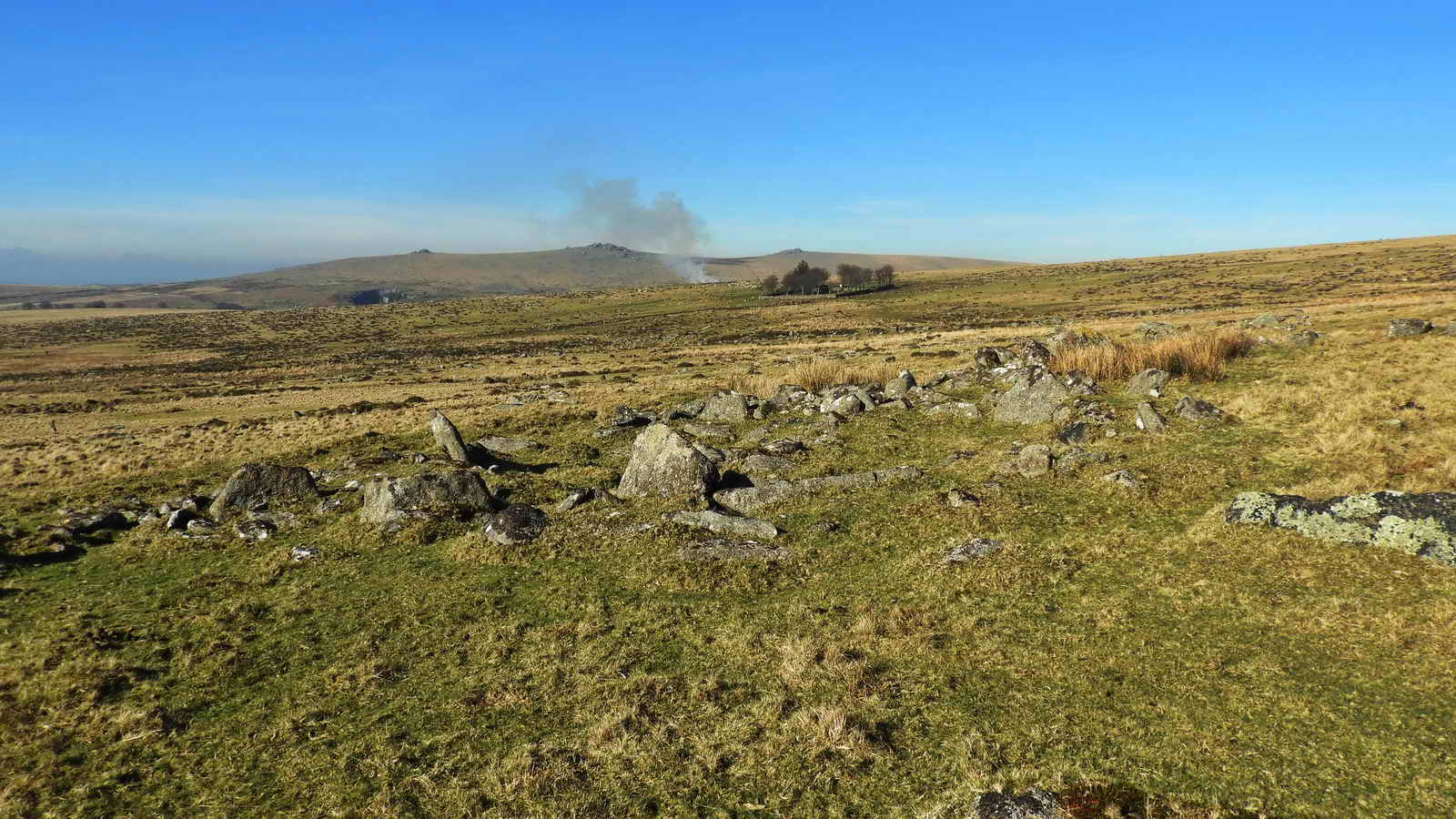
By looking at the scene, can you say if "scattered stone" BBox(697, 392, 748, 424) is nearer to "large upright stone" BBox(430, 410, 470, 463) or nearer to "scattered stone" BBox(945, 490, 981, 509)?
"large upright stone" BBox(430, 410, 470, 463)

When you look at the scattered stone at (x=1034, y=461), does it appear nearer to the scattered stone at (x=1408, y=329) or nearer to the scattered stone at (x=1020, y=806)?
the scattered stone at (x=1020, y=806)

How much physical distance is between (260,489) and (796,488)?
15.3m

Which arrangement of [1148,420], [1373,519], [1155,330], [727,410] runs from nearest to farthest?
[1373,519]
[1148,420]
[727,410]
[1155,330]

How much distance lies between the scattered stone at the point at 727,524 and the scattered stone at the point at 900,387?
12825 mm

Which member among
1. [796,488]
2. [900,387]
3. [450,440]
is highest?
[900,387]

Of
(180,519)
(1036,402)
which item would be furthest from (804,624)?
(180,519)

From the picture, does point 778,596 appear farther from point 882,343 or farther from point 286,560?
point 882,343

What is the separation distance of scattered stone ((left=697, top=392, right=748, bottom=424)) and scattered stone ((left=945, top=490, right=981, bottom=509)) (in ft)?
39.5

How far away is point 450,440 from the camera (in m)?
24.5

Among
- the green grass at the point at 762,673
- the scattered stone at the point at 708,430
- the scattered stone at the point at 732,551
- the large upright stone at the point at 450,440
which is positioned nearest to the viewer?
the green grass at the point at 762,673

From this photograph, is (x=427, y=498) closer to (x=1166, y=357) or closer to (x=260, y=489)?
(x=260, y=489)

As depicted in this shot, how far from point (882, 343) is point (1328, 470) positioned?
50755mm

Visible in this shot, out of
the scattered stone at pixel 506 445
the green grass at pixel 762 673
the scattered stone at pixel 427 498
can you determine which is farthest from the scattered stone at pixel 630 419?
the green grass at pixel 762 673

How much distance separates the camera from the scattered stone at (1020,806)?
7137 mm
